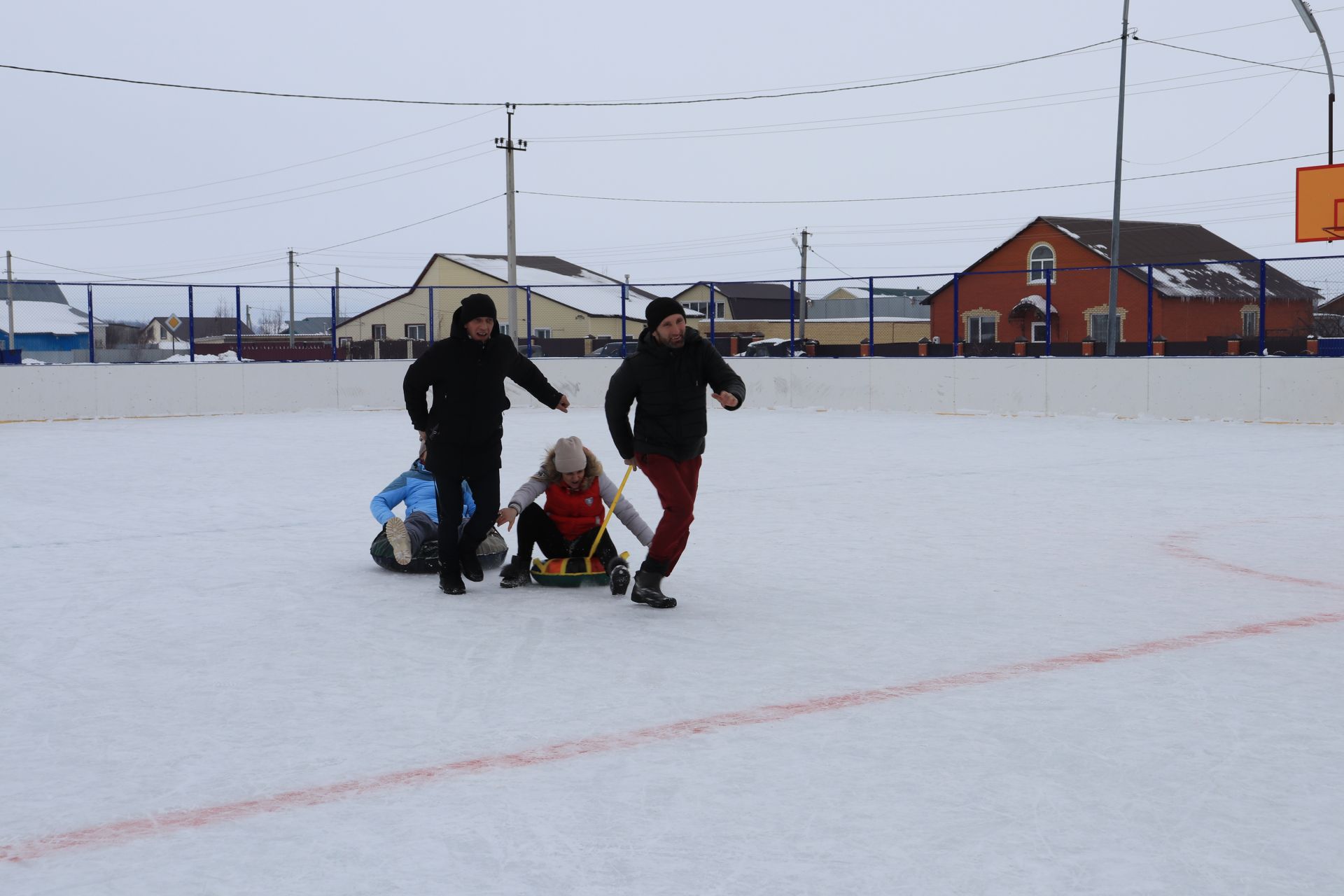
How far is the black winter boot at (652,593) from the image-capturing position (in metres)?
6.49

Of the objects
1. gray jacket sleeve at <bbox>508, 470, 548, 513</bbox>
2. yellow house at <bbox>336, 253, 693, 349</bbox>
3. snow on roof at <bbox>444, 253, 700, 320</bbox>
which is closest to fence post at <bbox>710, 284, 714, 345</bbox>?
gray jacket sleeve at <bbox>508, 470, 548, 513</bbox>

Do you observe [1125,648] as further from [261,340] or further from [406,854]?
[261,340]

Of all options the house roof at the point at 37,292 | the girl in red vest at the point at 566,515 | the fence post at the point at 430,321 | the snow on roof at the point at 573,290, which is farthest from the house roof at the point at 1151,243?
the girl in red vest at the point at 566,515

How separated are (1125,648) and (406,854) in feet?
11.1

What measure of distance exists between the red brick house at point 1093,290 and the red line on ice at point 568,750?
22.4m

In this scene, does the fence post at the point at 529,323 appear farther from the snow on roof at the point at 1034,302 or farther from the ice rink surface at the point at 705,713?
the snow on roof at the point at 1034,302

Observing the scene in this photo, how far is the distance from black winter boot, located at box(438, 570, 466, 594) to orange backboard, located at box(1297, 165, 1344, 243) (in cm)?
2045

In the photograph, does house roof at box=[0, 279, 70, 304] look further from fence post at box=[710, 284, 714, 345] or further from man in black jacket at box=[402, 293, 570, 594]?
man in black jacket at box=[402, 293, 570, 594]

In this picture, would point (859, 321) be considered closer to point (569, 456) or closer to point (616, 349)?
point (616, 349)

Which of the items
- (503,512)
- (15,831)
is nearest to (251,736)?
(15,831)

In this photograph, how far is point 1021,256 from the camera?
52000mm

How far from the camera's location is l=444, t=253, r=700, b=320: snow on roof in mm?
61000

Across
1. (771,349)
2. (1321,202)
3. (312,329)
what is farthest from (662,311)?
(771,349)

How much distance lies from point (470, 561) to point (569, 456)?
30.6 inches
